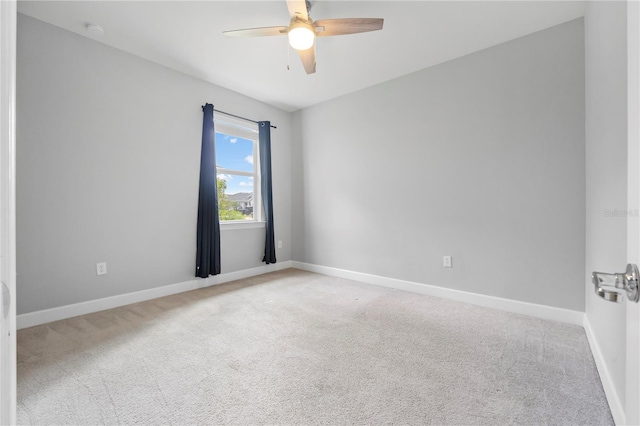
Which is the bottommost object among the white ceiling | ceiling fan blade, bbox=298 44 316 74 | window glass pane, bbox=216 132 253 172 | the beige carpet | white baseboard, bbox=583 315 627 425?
the beige carpet

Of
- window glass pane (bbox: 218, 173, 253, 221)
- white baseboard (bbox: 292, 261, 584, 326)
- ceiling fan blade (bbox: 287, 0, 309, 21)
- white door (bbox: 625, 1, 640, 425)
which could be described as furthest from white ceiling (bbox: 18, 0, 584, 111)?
white baseboard (bbox: 292, 261, 584, 326)

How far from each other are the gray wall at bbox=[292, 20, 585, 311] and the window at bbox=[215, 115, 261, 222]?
44.5 inches

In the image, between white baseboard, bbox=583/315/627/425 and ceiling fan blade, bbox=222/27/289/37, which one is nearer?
white baseboard, bbox=583/315/627/425

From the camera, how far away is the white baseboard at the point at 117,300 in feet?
7.57

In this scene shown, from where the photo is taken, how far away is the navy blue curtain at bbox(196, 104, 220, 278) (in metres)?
3.35

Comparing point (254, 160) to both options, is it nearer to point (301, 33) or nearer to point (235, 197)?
point (235, 197)

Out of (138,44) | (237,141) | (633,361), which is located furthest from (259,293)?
(633,361)

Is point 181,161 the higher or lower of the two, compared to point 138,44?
lower

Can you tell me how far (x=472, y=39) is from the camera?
258 cm

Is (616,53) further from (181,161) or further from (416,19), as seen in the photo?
(181,161)

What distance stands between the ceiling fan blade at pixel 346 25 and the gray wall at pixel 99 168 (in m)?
2.02

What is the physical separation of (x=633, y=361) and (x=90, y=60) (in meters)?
3.85
